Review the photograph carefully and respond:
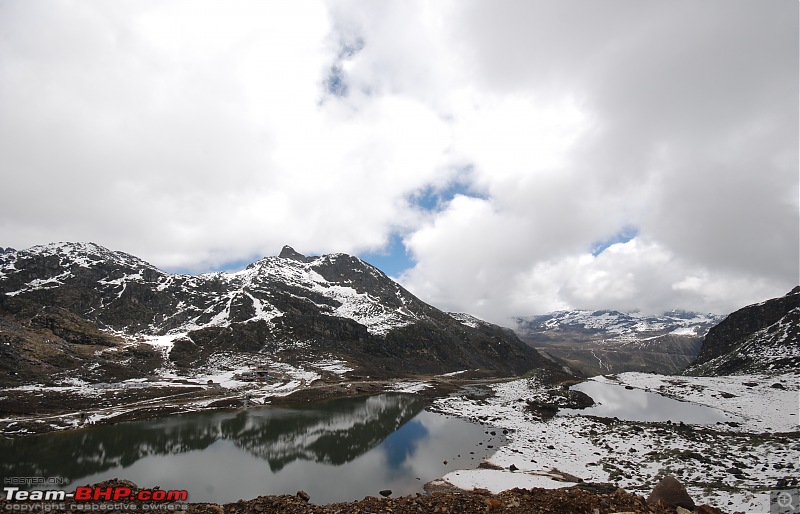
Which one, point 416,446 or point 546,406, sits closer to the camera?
point 416,446

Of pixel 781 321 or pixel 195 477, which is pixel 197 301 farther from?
pixel 781 321

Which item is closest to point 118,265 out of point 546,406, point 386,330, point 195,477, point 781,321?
point 386,330

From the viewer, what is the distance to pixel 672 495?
1666cm

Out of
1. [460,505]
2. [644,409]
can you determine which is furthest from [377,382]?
[460,505]

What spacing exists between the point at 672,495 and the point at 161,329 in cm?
17711

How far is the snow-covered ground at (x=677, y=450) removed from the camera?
88.9 ft

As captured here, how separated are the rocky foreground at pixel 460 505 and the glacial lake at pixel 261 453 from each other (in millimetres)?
13046

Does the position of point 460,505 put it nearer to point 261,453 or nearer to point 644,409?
point 261,453

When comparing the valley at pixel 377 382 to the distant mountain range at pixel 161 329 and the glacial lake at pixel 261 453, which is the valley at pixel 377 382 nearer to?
the distant mountain range at pixel 161 329

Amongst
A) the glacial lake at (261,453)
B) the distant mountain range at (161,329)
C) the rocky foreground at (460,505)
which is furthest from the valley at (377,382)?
the rocky foreground at (460,505)

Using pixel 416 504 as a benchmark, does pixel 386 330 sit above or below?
above

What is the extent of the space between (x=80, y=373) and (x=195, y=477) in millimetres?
78375

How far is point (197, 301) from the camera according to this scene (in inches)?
7106

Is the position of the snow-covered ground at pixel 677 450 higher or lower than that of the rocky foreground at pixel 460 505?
lower
